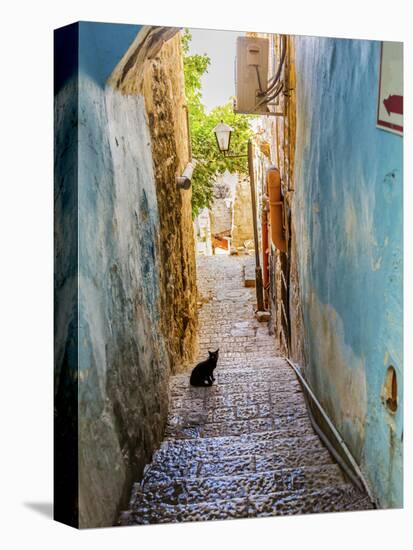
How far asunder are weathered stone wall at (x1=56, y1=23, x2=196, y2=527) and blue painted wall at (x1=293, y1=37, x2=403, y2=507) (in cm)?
74

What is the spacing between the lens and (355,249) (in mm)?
4125

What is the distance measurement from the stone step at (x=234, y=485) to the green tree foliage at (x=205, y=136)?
4.65 feet

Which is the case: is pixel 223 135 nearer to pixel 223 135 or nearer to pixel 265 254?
pixel 223 135

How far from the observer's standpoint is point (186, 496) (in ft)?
13.2

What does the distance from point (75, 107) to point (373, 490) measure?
Answer: 2356 mm

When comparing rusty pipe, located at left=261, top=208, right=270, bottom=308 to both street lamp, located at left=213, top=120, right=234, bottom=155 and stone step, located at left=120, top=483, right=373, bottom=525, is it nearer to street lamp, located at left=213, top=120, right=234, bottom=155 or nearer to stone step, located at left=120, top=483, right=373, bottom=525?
street lamp, located at left=213, top=120, right=234, bottom=155

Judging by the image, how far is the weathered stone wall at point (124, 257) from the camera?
3621 mm

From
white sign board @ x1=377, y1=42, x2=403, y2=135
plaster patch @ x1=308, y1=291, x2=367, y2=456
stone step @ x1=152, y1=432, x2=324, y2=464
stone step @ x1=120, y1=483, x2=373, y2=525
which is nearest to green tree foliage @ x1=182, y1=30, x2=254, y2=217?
white sign board @ x1=377, y1=42, x2=403, y2=135

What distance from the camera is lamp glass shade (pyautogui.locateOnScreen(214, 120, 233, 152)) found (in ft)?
14.2

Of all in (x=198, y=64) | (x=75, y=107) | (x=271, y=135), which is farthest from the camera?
(x=271, y=135)

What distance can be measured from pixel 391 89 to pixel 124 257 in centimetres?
156

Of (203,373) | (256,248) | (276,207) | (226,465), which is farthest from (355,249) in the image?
(226,465)

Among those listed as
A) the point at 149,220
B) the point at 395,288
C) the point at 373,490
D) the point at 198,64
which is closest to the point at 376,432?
the point at 373,490

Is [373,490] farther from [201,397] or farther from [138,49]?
[138,49]
